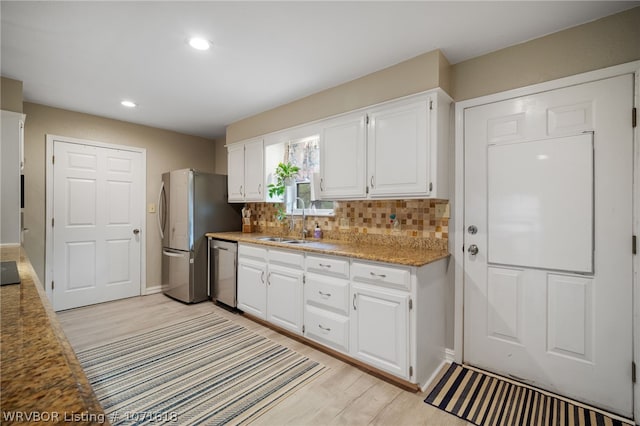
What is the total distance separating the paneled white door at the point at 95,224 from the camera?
345 cm

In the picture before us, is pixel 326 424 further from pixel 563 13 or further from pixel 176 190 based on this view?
pixel 176 190

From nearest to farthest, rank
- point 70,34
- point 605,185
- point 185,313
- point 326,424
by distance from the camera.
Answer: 1. point 326,424
2. point 605,185
3. point 70,34
4. point 185,313

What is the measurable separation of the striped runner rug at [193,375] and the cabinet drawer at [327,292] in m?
0.46

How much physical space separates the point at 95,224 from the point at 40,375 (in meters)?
3.95

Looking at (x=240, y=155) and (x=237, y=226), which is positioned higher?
(x=240, y=155)

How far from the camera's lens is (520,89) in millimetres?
2039

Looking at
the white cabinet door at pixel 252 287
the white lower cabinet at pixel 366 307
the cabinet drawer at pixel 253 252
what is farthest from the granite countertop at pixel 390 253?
the white cabinet door at pixel 252 287

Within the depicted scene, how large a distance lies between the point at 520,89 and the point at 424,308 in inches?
66.0

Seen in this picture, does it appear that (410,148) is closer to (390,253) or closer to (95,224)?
(390,253)

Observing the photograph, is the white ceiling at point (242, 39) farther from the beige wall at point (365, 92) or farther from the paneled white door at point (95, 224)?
the paneled white door at point (95, 224)

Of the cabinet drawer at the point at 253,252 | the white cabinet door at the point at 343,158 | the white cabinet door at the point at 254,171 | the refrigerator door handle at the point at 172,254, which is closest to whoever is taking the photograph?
the white cabinet door at the point at 343,158

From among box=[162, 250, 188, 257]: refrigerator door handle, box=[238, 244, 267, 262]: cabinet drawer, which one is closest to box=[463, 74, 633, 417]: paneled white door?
box=[238, 244, 267, 262]: cabinet drawer

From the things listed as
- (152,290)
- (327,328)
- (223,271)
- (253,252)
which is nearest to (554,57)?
(327,328)

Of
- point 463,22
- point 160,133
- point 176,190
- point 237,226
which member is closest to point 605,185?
point 463,22
